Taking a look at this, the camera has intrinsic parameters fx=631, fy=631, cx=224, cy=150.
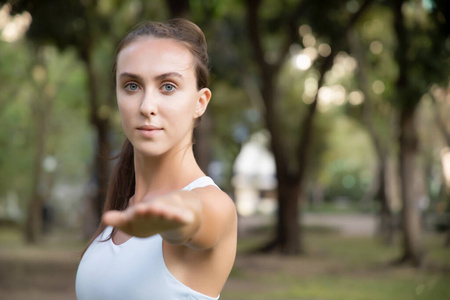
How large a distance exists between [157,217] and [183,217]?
62 mm

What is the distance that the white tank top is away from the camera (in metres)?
1.64

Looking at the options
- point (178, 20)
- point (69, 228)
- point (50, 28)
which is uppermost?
point (50, 28)

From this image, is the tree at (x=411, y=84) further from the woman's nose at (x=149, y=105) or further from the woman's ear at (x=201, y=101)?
the woman's nose at (x=149, y=105)

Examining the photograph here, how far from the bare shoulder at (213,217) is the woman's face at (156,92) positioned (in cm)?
21

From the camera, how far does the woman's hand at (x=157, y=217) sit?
1.20 meters

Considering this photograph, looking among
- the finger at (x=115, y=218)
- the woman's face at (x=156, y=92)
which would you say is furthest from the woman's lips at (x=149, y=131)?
the finger at (x=115, y=218)

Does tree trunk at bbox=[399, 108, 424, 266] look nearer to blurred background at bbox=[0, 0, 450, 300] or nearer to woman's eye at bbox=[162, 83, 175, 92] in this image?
blurred background at bbox=[0, 0, 450, 300]

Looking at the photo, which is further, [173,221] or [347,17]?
[347,17]

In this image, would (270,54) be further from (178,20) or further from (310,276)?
(178,20)

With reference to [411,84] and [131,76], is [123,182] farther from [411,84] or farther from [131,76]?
[411,84]

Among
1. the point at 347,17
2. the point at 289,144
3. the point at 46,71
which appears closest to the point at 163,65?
the point at 347,17

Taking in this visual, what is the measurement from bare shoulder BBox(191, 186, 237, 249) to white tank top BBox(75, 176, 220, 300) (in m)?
0.16

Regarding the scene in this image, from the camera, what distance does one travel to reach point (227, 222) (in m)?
1.59

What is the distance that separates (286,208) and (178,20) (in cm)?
1661
